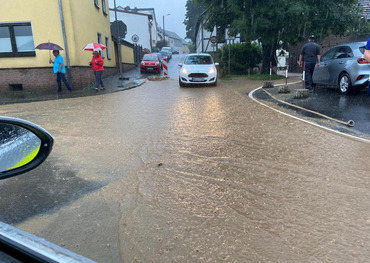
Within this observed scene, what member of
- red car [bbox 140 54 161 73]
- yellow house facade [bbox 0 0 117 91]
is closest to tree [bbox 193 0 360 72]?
yellow house facade [bbox 0 0 117 91]

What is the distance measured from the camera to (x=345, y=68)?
9.59m

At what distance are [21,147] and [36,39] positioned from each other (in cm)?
1514

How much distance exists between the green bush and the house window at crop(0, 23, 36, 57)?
12532 millimetres

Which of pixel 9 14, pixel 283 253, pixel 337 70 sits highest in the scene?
pixel 9 14

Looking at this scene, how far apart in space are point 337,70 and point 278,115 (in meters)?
4.30

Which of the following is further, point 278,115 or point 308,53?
point 308,53

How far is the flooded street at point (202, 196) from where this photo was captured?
2.49 metres

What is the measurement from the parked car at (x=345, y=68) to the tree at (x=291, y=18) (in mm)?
5304

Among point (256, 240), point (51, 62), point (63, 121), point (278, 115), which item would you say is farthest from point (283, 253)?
point (51, 62)

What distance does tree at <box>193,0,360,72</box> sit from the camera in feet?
51.1

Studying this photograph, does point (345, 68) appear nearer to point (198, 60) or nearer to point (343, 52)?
point (343, 52)

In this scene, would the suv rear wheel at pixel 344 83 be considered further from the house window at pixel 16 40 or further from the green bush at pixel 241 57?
the house window at pixel 16 40

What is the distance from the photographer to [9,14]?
47.4 feet

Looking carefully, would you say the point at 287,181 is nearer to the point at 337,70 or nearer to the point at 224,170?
the point at 224,170
